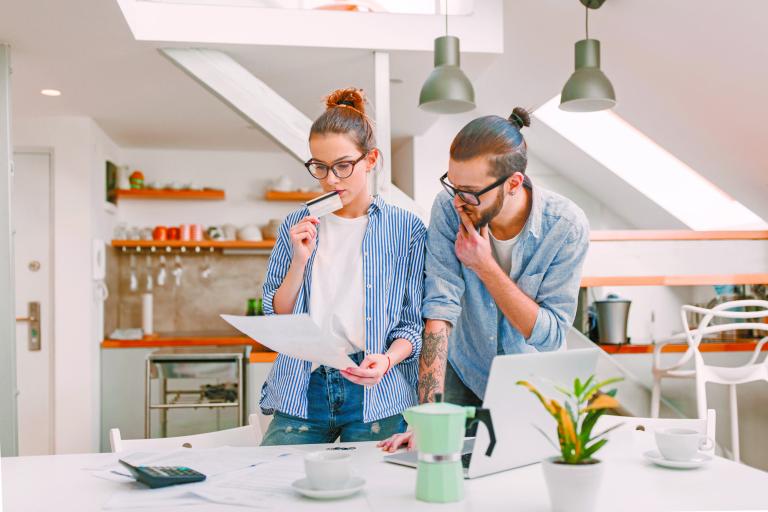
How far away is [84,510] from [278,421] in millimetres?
625

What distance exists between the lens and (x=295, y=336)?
1.38 m

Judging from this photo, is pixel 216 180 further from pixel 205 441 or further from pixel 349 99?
pixel 205 441

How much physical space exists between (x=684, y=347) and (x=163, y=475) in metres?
3.83

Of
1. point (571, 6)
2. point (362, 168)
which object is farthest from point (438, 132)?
point (362, 168)

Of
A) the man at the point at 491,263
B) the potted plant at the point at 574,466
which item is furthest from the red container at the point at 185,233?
the potted plant at the point at 574,466

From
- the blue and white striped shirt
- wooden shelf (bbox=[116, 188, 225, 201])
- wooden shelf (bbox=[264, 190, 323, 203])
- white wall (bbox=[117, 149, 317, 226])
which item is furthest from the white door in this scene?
the blue and white striped shirt

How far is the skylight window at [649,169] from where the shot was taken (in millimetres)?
5840

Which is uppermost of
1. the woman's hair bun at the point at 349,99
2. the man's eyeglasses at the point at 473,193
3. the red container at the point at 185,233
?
the woman's hair bun at the point at 349,99

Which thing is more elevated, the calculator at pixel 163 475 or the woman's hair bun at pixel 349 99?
the woman's hair bun at pixel 349 99

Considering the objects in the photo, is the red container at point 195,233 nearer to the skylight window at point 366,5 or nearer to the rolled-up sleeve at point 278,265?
the skylight window at point 366,5

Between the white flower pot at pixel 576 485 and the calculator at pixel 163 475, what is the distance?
1.98 ft

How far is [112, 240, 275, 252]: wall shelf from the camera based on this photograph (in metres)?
5.59

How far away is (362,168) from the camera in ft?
5.74

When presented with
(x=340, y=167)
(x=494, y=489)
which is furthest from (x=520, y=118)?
(x=494, y=489)
